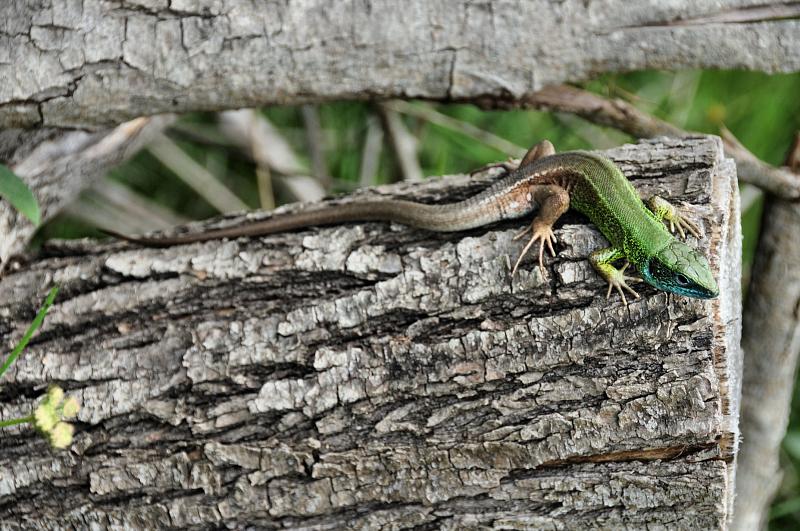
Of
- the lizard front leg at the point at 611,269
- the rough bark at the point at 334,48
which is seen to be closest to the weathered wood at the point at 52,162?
the rough bark at the point at 334,48

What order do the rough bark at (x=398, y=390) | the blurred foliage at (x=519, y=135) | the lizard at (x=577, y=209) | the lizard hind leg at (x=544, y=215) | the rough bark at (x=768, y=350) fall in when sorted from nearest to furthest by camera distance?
1. the rough bark at (x=398, y=390)
2. the lizard at (x=577, y=209)
3. the lizard hind leg at (x=544, y=215)
4. the rough bark at (x=768, y=350)
5. the blurred foliage at (x=519, y=135)

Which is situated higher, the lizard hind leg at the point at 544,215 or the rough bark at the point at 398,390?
the lizard hind leg at the point at 544,215

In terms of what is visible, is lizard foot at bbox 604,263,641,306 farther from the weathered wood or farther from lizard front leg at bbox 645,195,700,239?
the weathered wood

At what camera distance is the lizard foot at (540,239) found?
2566 millimetres

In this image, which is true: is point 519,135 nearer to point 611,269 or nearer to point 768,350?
point 768,350

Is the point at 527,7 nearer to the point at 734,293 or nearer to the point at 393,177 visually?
the point at 734,293

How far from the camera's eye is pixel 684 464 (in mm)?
2367

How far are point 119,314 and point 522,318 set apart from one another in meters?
1.42

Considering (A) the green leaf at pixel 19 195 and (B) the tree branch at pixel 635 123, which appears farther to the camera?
(B) the tree branch at pixel 635 123

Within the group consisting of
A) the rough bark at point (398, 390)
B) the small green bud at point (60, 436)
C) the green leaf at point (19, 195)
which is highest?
the green leaf at point (19, 195)

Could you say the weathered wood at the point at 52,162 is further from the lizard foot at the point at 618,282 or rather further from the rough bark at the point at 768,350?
the rough bark at the point at 768,350

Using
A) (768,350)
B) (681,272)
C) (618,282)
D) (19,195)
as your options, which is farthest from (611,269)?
(19,195)

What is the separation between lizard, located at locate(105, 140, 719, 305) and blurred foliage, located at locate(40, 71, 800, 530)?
1.08 metres

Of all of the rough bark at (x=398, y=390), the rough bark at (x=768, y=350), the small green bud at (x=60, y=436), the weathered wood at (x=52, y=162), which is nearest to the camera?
the small green bud at (x=60, y=436)
